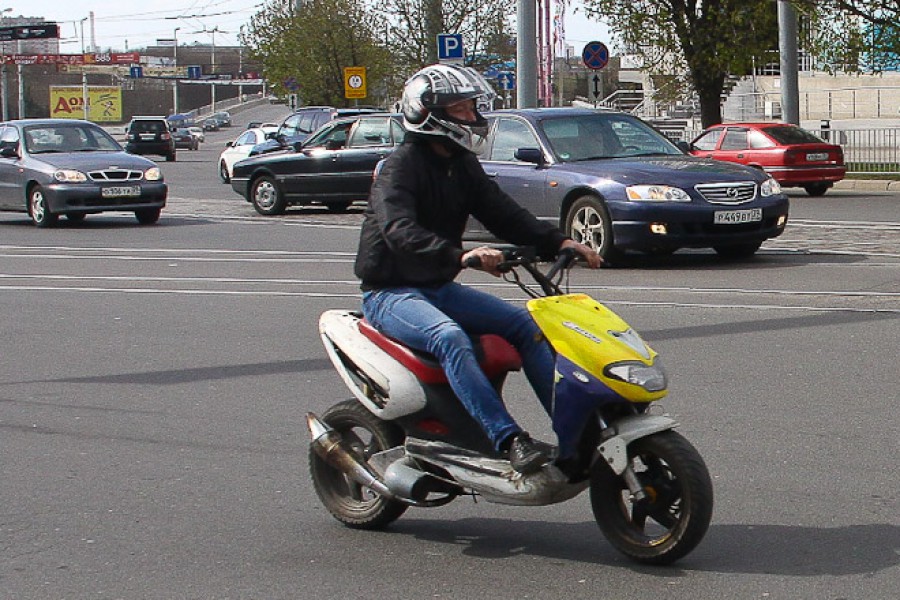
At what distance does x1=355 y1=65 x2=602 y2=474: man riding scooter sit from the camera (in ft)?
16.8

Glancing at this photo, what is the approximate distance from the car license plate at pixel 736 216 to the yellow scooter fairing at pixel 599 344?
937 centimetres

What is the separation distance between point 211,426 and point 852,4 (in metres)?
24.1

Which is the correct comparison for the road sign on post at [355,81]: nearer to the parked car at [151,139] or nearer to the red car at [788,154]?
the red car at [788,154]

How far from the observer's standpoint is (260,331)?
10641mm

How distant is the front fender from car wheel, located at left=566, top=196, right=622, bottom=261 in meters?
9.67

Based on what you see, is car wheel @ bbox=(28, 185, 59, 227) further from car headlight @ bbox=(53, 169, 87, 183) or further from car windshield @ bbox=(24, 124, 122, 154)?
car windshield @ bbox=(24, 124, 122, 154)

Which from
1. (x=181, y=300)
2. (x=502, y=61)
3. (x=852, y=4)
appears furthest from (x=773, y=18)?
(x=181, y=300)

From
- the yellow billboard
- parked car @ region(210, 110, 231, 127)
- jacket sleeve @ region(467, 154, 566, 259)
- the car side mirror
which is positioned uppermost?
the yellow billboard

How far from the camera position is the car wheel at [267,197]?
23.8 m

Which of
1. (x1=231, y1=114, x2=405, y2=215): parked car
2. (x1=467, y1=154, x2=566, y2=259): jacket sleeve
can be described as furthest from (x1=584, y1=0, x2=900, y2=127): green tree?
(x1=467, y1=154, x2=566, y2=259): jacket sleeve

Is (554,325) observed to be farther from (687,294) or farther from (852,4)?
(852,4)

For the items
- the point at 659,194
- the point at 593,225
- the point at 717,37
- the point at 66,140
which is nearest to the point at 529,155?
the point at 593,225

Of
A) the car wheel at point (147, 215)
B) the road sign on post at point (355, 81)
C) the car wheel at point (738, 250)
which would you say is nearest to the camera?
the car wheel at point (738, 250)

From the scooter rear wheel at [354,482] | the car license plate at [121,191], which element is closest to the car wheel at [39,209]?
the car license plate at [121,191]
